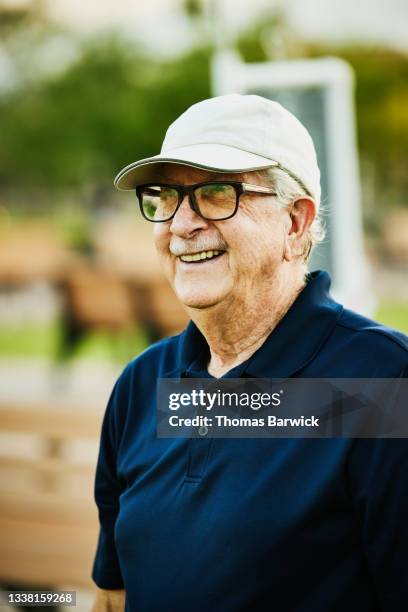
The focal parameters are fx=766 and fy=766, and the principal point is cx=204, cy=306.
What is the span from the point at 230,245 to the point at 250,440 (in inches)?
16.6

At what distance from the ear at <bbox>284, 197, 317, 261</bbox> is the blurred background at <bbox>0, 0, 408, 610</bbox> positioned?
2.25m

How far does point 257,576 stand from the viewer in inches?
58.9

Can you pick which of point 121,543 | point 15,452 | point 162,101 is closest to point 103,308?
point 15,452

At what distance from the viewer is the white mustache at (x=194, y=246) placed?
1683mm

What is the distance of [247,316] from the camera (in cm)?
173

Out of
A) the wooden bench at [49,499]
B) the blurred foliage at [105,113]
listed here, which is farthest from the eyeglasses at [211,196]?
the blurred foliage at [105,113]

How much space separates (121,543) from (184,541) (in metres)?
0.22

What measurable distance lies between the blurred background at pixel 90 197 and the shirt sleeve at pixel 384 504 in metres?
2.27

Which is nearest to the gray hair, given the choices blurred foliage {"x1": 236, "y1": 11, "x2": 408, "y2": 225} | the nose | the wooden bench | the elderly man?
the elderly man

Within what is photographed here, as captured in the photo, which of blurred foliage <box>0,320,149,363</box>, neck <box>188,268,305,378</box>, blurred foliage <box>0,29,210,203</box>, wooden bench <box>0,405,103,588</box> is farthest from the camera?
blurred foliage <box>0,29,210,203</box>

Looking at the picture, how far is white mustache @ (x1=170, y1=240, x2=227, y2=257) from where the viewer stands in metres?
1.68

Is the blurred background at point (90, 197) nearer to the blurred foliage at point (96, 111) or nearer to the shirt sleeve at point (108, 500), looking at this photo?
the blurred foliage at point (96, 111)

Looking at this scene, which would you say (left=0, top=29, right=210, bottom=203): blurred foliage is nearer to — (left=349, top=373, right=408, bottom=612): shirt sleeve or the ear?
the ear

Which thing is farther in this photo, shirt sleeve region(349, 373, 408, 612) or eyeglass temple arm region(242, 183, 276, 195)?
eyeglass temple arm region(242, 183, 276, 195)
